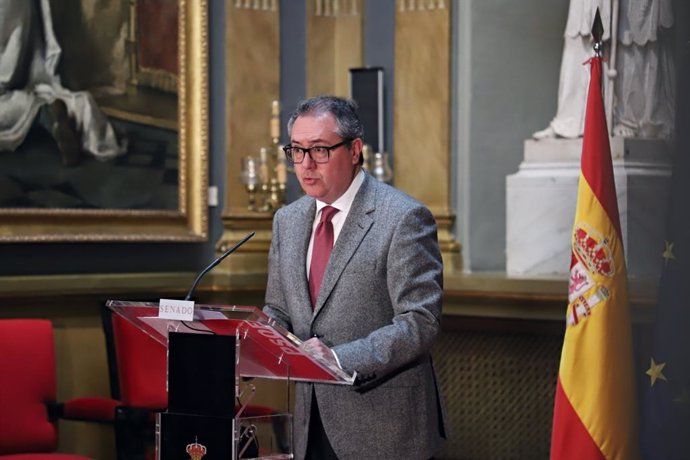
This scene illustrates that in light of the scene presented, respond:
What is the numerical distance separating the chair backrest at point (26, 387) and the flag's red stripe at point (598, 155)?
2.39m

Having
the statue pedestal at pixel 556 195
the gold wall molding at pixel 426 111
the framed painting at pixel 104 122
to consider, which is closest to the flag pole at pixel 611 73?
the statue pedestal at pixel 556 195

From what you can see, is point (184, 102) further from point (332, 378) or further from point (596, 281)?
point (332, 378)

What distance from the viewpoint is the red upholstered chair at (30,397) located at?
191 inches

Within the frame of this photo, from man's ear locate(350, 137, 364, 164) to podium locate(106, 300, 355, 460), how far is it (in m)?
0.69

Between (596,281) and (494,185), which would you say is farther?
(494,185)

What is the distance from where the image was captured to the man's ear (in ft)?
11.1

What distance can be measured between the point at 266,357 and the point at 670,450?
5.88ft

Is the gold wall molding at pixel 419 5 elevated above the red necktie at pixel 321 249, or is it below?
above

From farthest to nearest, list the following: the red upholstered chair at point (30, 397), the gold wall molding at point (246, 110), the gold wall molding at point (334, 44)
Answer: the gold wall molding at point (334, 44) → the gold wall molding at point (246, 110) → the red upholstered chair at point (30, 397)

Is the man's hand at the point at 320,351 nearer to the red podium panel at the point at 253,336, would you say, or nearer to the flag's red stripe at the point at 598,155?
the red podium panel at the point at 253,336

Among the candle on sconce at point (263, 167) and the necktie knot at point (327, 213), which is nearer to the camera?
the necktie knot at point (327, 213)

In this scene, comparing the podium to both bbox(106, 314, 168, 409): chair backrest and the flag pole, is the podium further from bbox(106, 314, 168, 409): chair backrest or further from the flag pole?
the flag pole

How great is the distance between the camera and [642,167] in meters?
5.78

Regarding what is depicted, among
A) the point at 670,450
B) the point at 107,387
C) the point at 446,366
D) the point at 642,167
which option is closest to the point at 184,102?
the point at 107,387
